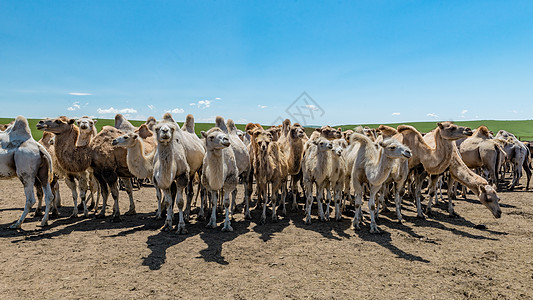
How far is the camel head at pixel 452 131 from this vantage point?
27.4 ft

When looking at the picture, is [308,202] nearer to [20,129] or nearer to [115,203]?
[115,203]

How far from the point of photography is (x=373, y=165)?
277 inches

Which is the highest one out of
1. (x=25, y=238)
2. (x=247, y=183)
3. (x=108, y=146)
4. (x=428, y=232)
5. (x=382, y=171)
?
A: (x=108, y=146)

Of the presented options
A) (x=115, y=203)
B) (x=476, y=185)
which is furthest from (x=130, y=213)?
(x=476, y=185)

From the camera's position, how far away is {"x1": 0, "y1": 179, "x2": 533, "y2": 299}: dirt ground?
14.3 ft

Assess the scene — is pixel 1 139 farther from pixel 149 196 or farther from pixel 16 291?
pixel 149 196

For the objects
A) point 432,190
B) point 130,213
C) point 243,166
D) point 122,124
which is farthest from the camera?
point 122,124

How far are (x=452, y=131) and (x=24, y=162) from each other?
12.1 meters

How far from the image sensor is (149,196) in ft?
40.1

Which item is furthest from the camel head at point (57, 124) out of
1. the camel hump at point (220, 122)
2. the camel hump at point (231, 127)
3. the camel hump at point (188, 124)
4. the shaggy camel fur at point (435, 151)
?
the shaggy camel fur at point (435, 151)

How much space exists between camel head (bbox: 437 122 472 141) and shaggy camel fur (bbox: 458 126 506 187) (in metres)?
5.46

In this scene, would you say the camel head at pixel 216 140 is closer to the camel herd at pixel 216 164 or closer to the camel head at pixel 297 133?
the camel herd at pixel 216 164

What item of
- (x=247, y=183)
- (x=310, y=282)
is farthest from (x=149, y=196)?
(x=310, y=282)

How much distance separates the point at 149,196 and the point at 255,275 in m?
8.86
